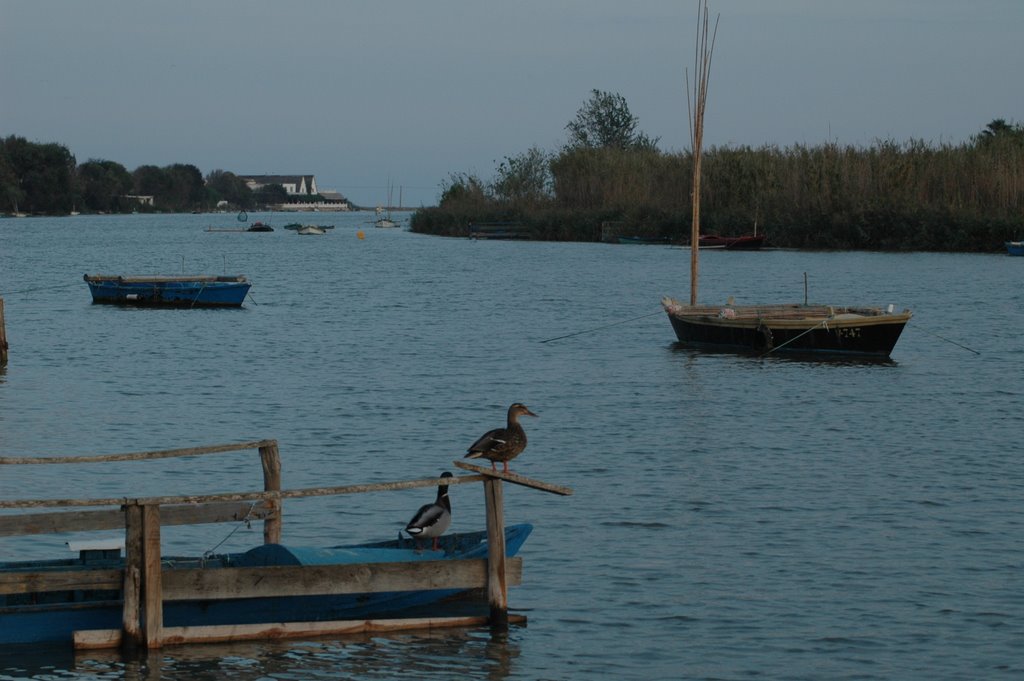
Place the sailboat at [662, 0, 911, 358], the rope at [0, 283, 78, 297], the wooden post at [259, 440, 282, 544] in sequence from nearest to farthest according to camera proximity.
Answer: the wooden post at [259, 440, 282, 544] → the sailboat at [662, 0, 911, 358] → the rope at [0, 283, 78, 297]

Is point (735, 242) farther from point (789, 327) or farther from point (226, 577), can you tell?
point (226, 577)

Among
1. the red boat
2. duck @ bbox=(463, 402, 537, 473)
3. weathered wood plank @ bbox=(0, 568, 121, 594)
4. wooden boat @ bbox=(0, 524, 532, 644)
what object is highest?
the red boat

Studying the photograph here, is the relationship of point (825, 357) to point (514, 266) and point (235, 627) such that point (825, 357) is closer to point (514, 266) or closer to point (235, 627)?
point (235, 627)

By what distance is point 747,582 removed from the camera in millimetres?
14969

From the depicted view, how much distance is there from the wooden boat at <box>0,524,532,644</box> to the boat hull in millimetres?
22249

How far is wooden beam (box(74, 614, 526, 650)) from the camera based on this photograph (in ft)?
38.6

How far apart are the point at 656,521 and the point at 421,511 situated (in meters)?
5.29

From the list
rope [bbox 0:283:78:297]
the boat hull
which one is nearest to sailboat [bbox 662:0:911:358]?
the boat hull

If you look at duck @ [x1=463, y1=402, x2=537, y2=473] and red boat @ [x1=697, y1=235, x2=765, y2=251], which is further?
red boat @ [x1=697, y1=235, x2=765, y2=251]

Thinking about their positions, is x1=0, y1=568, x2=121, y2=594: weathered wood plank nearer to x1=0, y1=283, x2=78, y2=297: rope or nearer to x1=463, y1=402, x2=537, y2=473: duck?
x1=463, y1=402, x2=537, y2=473: duck

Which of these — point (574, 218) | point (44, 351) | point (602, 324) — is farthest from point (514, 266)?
point (44, 351)

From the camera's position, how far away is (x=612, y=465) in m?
21.6

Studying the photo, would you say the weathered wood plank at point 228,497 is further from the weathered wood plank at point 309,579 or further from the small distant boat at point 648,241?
the small distant boat at point 648,241

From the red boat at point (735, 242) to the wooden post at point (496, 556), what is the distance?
7580 centimetres
